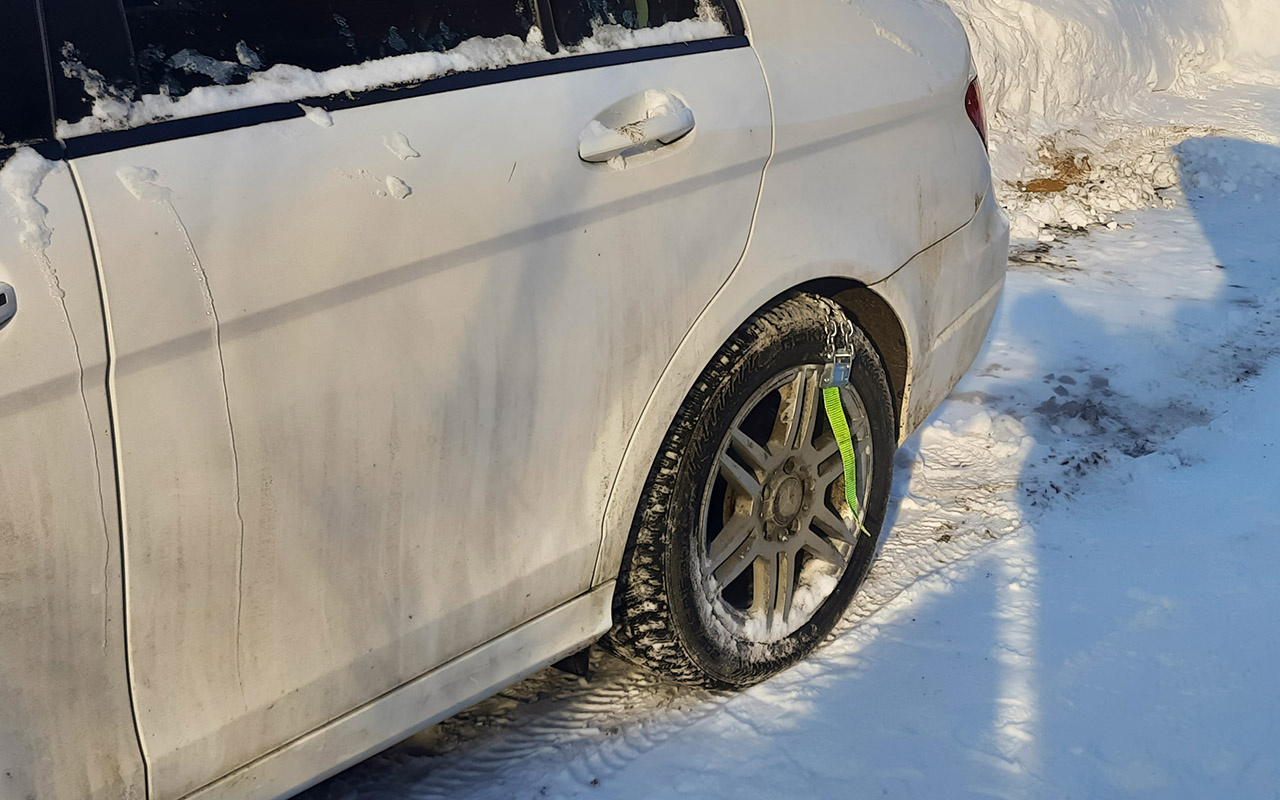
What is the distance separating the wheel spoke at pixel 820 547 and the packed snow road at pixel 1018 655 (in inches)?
9.7

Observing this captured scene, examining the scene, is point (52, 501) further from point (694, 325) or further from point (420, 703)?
point (694, 325)

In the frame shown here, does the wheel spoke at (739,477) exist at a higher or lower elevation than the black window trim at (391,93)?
lower

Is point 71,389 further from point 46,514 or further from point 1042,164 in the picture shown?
point 1042,164

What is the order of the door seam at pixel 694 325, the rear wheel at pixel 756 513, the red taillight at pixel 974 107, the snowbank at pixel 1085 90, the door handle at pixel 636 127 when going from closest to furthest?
1. the door handle at pixel 636 127
2. the door seam at pixel 694 325
3. the rear wheel at pixel 756 513
4. the red taillight at pixel 974 107
5. the snowbank at pixel 1085 90

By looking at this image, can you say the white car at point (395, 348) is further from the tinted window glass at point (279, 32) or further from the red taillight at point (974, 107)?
the red taillight at point (974, 107)

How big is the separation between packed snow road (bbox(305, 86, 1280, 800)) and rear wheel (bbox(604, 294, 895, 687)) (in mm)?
186

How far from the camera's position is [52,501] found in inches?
51.8

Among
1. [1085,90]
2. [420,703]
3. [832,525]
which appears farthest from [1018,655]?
[1085,90]

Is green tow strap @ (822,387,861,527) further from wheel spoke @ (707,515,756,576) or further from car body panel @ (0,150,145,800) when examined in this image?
car body panel @ (0,150,145,800)

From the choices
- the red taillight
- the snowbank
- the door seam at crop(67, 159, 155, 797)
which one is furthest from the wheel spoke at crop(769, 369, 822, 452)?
the snowbank

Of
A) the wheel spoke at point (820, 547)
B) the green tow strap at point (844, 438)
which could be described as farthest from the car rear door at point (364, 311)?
the wheel spoke at point (820, 547)

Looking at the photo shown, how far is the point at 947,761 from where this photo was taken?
2346 millimetres

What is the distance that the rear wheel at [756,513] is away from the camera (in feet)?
7.12

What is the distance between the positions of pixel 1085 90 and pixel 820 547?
7.37 meters
